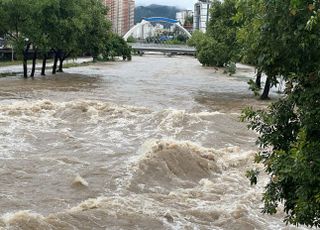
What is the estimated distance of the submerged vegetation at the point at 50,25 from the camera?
34.4 m

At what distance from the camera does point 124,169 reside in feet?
44.5

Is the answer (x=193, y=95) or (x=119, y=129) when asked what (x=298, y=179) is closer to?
(x=119, y=129)

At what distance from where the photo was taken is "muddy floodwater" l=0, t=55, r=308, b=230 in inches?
403

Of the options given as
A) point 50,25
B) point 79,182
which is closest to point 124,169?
point 79,182

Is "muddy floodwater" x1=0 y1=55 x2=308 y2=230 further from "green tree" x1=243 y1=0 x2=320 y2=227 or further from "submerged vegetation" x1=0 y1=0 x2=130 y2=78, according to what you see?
"submerged vegetation" x1=0 y1=0 x2=130 y2=78

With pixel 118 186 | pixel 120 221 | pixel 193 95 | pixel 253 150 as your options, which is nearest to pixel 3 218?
pixel 120 221

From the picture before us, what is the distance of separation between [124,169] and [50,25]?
2594 cm

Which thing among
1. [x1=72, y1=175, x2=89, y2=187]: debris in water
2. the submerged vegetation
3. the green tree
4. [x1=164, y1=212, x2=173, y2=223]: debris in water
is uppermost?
the submerged vegetation

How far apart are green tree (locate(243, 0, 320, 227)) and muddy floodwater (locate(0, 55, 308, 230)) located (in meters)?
4.49

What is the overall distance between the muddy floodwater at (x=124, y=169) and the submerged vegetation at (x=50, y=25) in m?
11.9

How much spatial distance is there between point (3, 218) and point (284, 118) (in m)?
6.03

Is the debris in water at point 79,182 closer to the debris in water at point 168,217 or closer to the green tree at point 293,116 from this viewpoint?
the debris in water at point 168,217

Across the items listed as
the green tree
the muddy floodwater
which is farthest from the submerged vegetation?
the green tree

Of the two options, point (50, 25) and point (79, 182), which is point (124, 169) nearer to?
point (79, 182)
